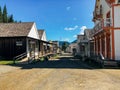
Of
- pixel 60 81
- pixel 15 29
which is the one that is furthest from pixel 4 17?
pixel 60 81

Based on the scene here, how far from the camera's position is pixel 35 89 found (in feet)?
35.6

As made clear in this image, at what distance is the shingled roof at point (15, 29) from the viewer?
36.7 metres

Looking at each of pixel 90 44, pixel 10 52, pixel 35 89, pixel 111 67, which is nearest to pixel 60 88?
pixel 35 89

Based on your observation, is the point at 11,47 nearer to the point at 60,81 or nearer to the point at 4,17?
the point at 60,81

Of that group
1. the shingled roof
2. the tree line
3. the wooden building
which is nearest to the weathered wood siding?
the wooden building

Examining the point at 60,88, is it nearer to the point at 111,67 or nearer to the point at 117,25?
the point at 111,67

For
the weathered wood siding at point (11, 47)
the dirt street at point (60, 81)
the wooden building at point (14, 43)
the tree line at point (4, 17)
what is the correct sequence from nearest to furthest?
the dirt street at point (60, 81), the wooden building at point (14, 43), the weathered wood siding at point (11, 47), the tree line at point (4, 17)

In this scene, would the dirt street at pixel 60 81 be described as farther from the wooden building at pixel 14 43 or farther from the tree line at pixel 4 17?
the tree line at pixel 4 17

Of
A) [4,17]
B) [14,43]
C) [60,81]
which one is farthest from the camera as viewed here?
[4,17]

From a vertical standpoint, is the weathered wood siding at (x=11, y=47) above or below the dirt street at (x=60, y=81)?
above

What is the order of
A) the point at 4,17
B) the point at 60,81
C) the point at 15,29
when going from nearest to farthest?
the point at 60,81
the point at 15,29
the point at 4,17

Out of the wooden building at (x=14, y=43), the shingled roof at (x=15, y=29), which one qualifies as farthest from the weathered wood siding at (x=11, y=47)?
the shingled roof at (x=15, y=29)

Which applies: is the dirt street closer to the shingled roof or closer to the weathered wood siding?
the weathered wood siding

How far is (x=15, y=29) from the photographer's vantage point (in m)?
38.9
